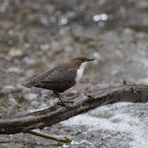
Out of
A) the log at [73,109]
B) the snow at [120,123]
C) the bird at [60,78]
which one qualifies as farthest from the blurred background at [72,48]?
the bird at [60,78]

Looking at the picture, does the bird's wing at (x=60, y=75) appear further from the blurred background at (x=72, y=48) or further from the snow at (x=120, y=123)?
the snow at (x=120, y=123)

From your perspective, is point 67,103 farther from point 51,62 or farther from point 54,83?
point 51,62

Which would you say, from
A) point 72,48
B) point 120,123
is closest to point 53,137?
point 120,123

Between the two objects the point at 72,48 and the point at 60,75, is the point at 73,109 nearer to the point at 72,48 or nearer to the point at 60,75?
the point at 60,75

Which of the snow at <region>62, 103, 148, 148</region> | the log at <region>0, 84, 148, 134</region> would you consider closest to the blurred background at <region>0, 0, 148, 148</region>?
the snow at <region>62, 103, 148, 148</region>

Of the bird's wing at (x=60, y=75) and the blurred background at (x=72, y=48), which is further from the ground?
the blurred background at (x=72, y=48)

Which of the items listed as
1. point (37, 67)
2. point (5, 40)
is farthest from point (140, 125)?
point (5, 40)

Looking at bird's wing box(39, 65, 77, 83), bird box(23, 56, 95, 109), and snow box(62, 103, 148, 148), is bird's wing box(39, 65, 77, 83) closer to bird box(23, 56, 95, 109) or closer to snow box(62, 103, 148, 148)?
bird box(23, 56, 95, 109)

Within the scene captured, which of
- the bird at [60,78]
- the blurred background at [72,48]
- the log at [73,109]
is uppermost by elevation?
the blurred background at [72,48]
